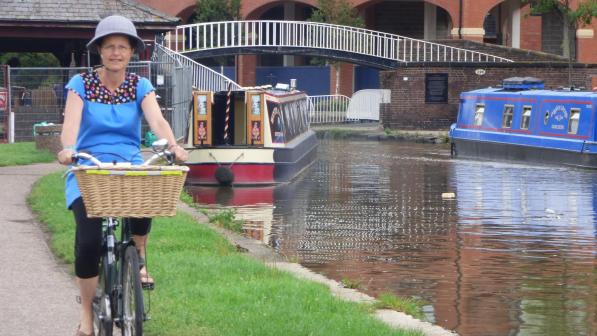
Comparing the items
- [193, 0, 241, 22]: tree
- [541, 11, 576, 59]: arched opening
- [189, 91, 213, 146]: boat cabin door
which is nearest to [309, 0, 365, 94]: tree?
[193, 0, 241, 22]: tree

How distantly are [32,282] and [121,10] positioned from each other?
20400 millimetres

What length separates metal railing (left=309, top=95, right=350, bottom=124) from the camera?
48.7 metres

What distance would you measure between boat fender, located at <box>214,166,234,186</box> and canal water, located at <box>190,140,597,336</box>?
596 mm

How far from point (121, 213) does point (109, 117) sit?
77 cm

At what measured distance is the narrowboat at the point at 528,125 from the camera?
1131 inches

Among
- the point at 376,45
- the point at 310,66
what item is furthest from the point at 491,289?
the point at 310,66

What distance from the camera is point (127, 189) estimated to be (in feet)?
22.3

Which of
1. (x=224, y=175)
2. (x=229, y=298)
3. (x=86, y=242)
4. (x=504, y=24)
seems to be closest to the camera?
(x=86, y=242)

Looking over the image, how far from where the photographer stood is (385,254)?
567 inches

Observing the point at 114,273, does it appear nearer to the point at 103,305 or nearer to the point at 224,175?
the point at 103,305

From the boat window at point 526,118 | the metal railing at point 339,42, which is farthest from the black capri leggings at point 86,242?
the metal railing at point 339,42

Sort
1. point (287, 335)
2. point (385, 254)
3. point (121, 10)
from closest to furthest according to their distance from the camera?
point (287, 335) → point (385, 254) → point (121, 10)

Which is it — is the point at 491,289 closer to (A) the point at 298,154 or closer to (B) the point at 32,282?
(B) the point at 32,282

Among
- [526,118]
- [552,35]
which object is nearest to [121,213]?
[526,118]
